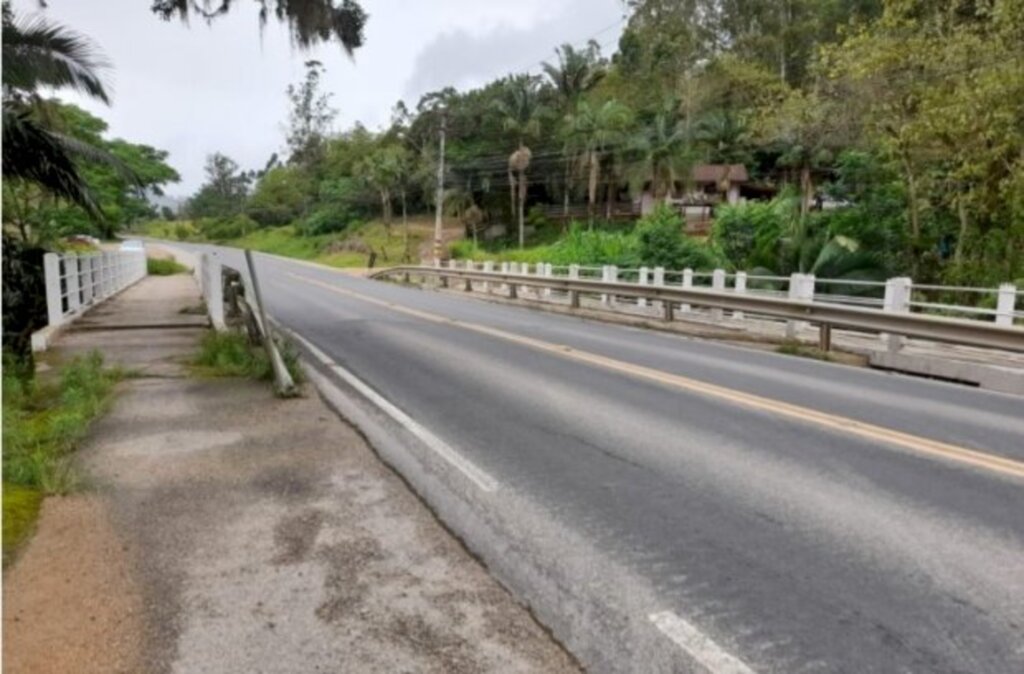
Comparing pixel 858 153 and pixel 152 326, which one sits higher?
pixel 858 153

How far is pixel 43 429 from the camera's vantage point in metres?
6.33

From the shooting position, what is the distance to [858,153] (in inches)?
971

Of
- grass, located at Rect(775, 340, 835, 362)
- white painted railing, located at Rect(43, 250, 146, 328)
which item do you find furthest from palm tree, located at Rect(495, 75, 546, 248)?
grass, located at Rect(775, 340, 835, 362)

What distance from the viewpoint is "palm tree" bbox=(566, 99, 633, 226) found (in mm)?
47562

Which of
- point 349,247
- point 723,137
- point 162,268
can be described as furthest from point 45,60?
point 349,247

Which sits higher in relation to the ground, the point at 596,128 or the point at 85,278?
the point at 596,128

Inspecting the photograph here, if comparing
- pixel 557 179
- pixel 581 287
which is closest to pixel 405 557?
pixel 581 287

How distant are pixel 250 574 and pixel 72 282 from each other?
42.0ft

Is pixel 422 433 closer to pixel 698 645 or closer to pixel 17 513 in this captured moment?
pixel 17 513

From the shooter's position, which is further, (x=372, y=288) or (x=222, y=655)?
(x=372, y=288)

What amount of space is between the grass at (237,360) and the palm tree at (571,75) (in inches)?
1888

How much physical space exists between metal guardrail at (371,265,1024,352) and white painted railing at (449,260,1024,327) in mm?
549

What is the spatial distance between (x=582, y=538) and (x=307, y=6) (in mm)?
9008

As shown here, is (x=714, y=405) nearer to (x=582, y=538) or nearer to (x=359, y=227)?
(x=582, y=538)
